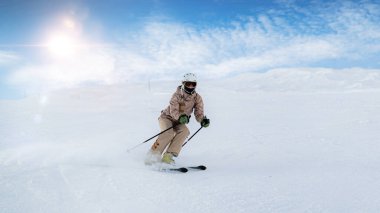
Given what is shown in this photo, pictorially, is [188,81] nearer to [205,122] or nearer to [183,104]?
[183,104]

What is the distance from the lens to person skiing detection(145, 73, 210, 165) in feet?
20.8

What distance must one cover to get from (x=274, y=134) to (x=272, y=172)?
4.00 metres

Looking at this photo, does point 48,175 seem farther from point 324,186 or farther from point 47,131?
point 47,131

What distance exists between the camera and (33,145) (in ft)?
28.7

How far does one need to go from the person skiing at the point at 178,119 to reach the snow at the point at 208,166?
1.40 feet

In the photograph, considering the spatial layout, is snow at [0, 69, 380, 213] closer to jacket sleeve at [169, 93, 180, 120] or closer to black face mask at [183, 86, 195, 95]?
jacket sleeve at [169, 93, 180, 120]

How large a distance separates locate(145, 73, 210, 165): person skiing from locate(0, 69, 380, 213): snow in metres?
0.43

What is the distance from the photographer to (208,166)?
6.45 metres

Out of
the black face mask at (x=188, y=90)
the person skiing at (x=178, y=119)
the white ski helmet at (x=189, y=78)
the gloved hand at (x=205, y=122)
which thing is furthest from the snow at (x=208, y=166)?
the white ski helmet at (x=189, y=78)

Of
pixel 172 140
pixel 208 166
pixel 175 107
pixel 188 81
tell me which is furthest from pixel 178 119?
pixel 208 166

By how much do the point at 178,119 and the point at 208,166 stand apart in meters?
0.95

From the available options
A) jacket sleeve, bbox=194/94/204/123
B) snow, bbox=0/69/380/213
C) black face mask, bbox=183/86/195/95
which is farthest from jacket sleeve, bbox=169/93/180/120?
snow, bbox=0/69/380/213

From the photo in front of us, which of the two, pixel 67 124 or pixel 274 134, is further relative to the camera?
pixel 67 124

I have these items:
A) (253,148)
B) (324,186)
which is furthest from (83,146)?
(324,186)
